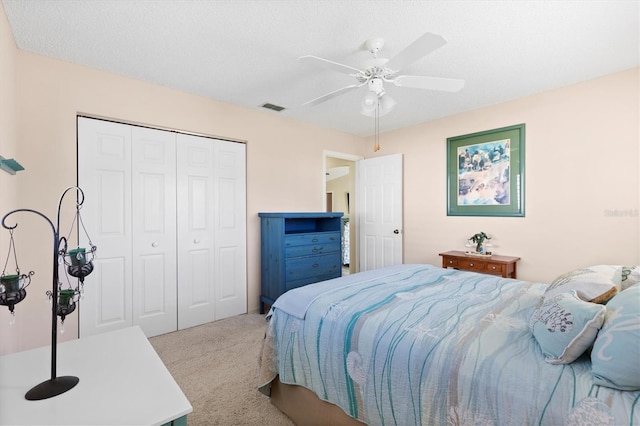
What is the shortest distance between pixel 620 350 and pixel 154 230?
11.1ft

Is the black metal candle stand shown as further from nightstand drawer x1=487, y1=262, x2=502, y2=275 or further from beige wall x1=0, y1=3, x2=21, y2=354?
nightstand drawer x1=487, y1=262, x2=502, y2=275

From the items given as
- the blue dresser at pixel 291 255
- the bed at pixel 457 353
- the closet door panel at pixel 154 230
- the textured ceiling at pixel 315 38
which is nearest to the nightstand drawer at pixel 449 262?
the blue dresser at pixel 291 255

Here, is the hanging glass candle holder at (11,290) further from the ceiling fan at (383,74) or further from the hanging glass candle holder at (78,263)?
the ceiling fan at (383,74)

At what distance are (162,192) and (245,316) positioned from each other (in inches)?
67.3

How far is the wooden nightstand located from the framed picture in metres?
0.57

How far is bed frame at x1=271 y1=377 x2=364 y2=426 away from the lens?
152 cm

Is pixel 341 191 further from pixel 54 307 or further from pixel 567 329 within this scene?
pixel 54 307

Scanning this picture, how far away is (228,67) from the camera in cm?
269

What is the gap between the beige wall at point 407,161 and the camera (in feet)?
7.95

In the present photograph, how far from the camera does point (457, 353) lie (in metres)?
1.18

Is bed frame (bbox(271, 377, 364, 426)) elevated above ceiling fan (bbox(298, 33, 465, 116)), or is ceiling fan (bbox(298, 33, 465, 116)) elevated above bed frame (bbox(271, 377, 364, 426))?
ceiling fan (bbox(298, 33, 465, 116))

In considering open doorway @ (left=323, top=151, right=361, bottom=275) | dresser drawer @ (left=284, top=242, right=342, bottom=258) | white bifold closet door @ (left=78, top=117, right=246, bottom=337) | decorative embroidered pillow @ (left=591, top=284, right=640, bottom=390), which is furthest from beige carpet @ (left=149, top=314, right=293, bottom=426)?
open doorway @ (left=323, top=151, right=361, bottom=275)

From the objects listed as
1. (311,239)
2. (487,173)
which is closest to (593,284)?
(487,173)

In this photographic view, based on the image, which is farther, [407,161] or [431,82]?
[407,161]
